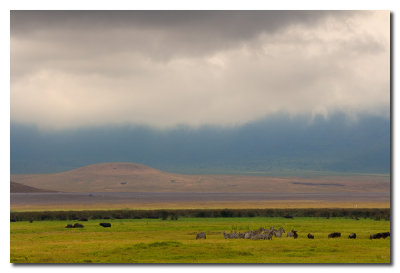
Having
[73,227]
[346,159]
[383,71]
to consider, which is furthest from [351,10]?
[346,159]

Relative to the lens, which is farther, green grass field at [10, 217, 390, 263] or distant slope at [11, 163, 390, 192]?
distant slope at [11, 163, 390, 192]

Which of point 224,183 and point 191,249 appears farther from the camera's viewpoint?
point 224,183

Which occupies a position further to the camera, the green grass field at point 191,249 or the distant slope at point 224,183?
the distant slope at point 224,183

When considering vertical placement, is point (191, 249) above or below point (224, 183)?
below

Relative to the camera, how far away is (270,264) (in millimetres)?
28172

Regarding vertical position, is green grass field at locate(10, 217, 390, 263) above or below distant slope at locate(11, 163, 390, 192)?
below

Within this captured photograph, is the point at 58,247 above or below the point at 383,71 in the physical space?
below

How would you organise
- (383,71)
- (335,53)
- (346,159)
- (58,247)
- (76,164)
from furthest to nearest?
(76,164)
(346,159)
(335,53)
(58,247)
(383,71)

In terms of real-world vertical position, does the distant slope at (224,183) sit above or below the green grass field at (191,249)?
above
